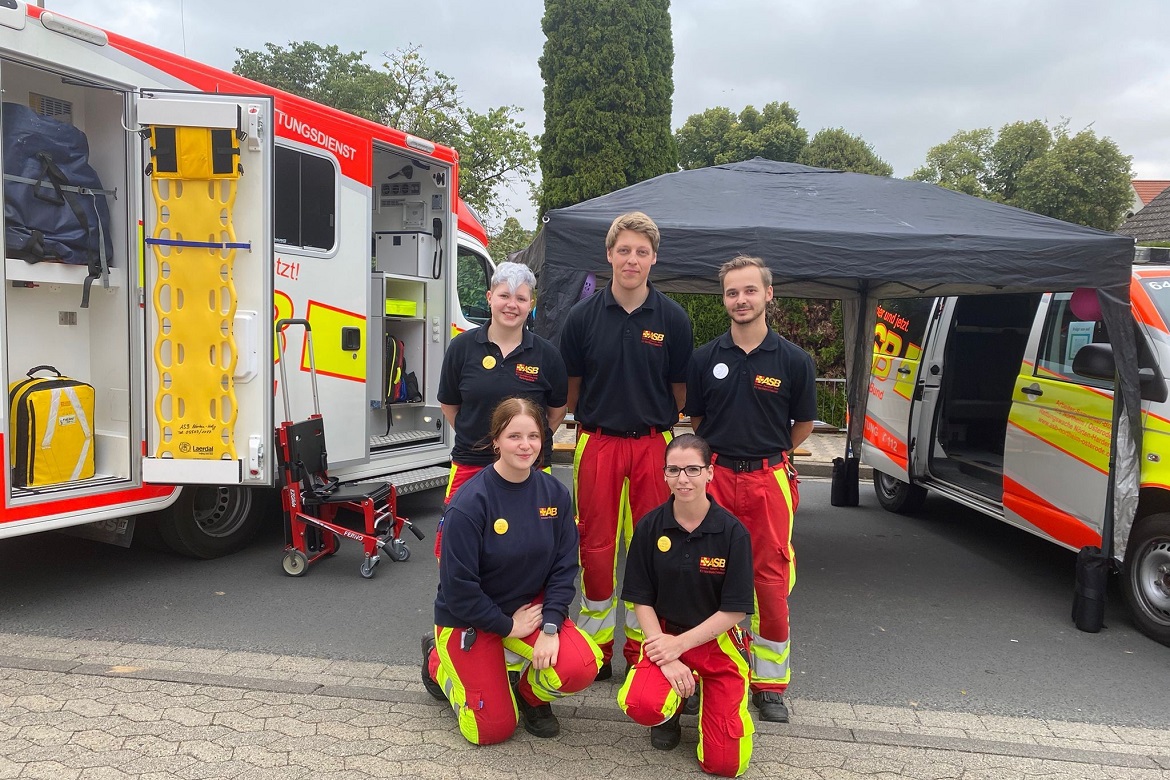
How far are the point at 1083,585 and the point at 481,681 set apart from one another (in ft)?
11.0

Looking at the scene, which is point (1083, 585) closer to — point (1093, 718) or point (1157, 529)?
point (1157, 529)

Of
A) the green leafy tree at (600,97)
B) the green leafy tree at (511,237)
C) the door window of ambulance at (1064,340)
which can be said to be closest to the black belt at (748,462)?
the door window of ambulance at (1064,340)

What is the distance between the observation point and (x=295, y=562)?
5137mm

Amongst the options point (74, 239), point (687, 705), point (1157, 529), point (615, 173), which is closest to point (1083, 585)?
point (1157, 529)

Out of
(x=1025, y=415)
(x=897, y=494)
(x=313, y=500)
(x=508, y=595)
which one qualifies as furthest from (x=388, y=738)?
(x=897, y=494)

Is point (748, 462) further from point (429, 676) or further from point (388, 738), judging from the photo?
point (388, 738)

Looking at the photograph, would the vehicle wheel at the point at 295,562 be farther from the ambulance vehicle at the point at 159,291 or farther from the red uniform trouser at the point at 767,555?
the red uniform trouser at the point at 767,555

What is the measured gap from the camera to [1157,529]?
13.7 feet

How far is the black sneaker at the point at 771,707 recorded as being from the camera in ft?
10.9

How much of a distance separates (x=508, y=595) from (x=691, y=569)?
672mm

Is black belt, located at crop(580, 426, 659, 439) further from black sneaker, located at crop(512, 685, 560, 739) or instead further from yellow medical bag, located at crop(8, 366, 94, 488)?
yellow medical bag, located at crop(8, 366, 94, 488)

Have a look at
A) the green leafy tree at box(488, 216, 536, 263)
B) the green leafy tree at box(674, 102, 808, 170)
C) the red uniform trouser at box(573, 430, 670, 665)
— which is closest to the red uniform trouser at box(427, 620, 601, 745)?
the red uniform trouser at box(573, 430, 670, 665)

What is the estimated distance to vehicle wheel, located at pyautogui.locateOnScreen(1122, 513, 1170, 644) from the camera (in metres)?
4.18

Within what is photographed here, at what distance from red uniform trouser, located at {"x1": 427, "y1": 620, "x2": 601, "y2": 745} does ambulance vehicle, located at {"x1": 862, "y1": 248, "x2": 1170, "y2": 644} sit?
3.10 metres
